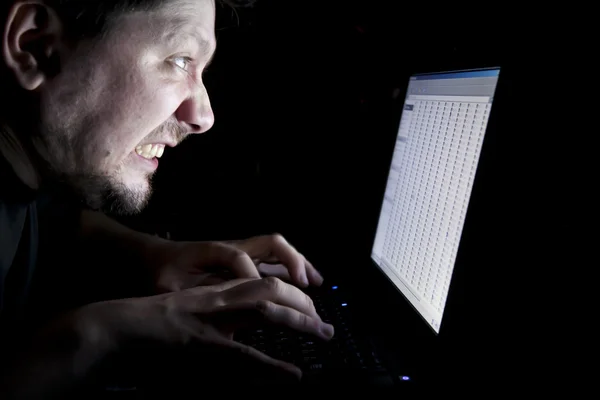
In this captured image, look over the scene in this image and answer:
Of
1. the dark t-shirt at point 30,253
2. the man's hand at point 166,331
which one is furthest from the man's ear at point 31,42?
the man's hand at point 166,331

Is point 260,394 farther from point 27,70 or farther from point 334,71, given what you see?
point 334,71

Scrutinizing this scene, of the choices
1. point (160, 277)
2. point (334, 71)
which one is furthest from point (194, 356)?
point (334, 71)

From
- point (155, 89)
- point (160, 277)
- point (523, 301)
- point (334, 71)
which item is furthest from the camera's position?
point (334, 71)

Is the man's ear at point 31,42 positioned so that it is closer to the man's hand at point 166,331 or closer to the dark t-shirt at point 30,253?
the dark t-shirt at point 30,253

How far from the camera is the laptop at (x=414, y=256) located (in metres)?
0.69

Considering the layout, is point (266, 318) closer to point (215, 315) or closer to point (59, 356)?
point (215, 315)

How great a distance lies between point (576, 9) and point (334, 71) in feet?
2.55

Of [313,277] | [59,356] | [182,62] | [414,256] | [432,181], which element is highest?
[182,62]

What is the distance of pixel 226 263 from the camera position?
38.9 inches

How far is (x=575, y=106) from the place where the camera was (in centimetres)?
75

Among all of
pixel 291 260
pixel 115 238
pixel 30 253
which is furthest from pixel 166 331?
pixel 115 238

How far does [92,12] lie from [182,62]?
0.19 metres

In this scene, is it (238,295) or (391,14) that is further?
(391,14)

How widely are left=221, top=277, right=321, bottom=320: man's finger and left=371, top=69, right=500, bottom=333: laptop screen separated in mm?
185
